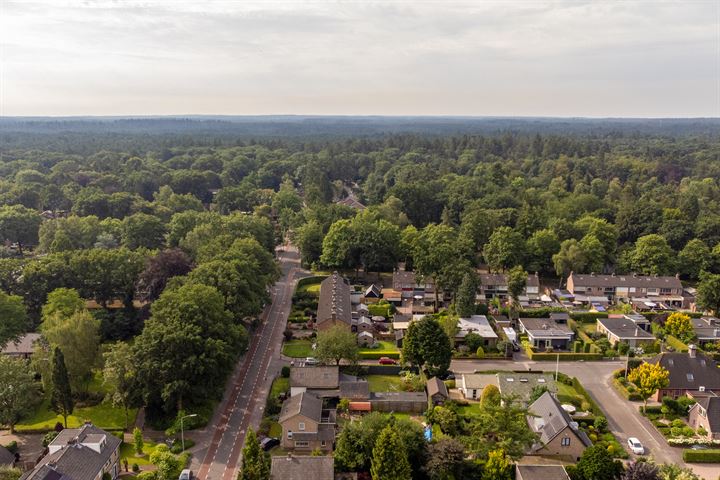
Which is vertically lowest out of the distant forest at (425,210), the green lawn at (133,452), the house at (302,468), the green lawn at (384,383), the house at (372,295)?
the green lawn at (133,452)

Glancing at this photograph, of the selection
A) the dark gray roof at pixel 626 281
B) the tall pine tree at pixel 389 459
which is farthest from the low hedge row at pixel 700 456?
the dark gray roof at pixel 626 281

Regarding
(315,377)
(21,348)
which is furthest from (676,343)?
(21,348)

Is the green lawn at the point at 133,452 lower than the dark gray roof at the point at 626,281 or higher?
lower

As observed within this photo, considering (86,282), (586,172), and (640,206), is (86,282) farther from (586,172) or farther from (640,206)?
(586,172)

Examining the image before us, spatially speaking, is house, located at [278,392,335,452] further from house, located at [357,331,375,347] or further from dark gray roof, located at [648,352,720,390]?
dark gray roof, located at [648,352,720,390]

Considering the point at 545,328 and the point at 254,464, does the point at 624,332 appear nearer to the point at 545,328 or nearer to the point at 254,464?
the point at 545,328

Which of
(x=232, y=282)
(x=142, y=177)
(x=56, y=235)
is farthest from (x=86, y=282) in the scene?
(x=142, y=177)

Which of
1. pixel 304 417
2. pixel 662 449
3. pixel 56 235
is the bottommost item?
pixel 662 449

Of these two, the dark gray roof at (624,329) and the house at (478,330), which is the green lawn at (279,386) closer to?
the house at (478,330)

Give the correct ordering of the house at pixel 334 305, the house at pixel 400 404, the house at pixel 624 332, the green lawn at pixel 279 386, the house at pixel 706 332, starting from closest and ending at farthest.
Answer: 1. the house at pixel 400 404
2. the green lawn at pixel 279 386
3. the house at pixel 624 332
4. the house at pixel 334 305
5. the house at pixel 706 332
